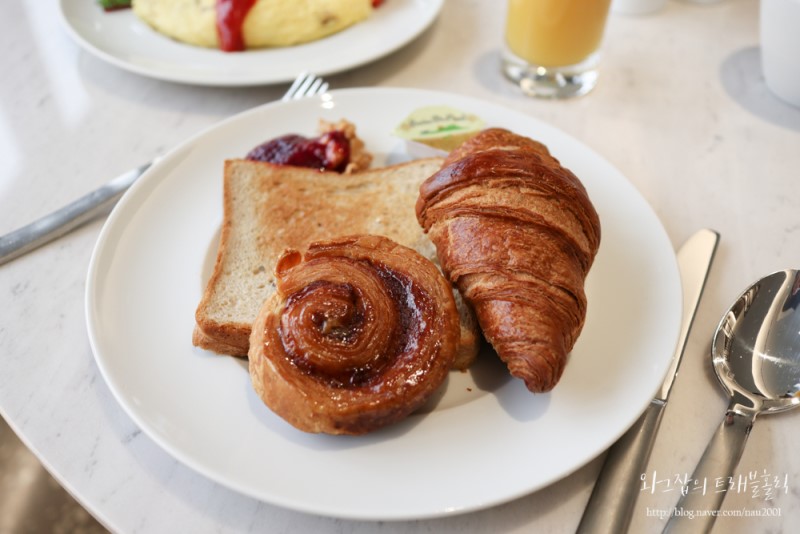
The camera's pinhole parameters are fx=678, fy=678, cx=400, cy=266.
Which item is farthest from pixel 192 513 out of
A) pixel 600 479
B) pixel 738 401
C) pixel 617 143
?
pixel 617 143

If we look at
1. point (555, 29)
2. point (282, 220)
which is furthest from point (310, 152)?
point (555, 29)

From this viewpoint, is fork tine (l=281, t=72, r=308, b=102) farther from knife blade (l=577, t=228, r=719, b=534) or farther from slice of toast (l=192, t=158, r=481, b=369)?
knife blade (l=577, t=228, r=719, b=534)

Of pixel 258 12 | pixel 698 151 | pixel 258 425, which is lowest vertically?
pixel 698 151

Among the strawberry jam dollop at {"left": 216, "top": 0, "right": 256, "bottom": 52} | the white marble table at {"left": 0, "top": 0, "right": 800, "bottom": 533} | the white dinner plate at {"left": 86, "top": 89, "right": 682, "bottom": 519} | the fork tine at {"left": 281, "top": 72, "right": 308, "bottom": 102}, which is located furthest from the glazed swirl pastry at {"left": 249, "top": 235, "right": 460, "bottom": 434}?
the strawberry jam dollop at {"left": 216, "top": 0, "right": 256, "bottom": 52}

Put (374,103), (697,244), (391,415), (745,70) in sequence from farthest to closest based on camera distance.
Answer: (745,70) → (374,103) → (697,244) → (391,415)

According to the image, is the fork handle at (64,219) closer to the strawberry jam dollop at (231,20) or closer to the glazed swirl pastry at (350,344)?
the strawberry jam dollop at (231,20)

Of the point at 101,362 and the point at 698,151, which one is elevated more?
the point at 101,362

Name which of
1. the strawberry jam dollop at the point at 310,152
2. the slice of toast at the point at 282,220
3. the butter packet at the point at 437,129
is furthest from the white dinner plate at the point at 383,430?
the butter packet at the point at 437,129

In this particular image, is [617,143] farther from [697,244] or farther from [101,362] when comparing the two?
[101,362]
